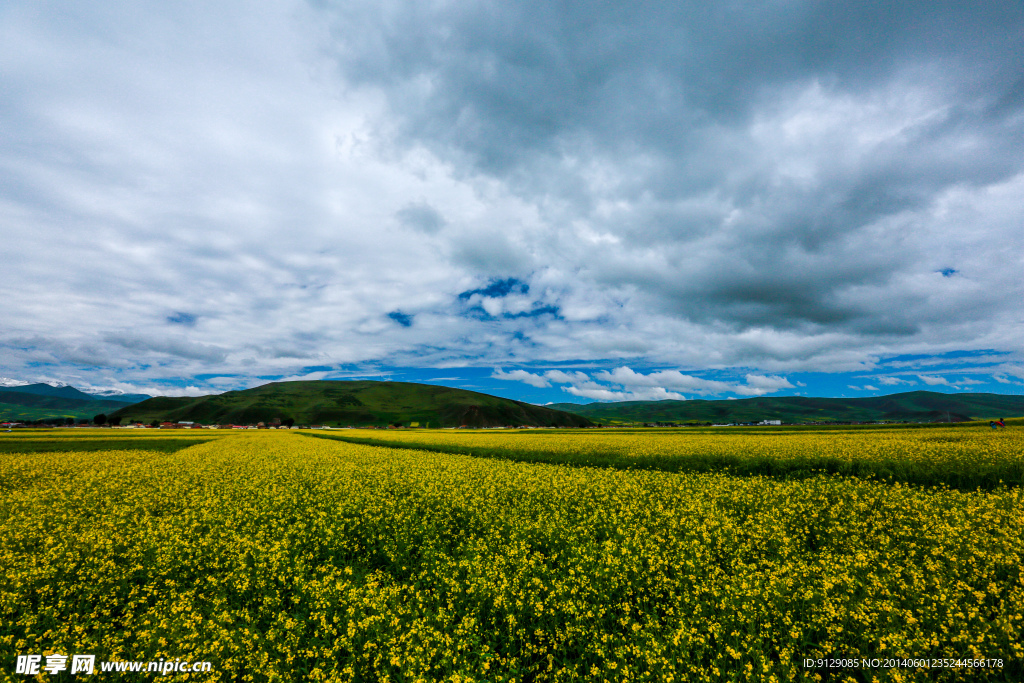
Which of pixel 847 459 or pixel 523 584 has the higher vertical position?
pixel 847 459

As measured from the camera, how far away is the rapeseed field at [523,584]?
24.6 ft

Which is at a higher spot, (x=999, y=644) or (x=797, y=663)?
(x=999, y=644)

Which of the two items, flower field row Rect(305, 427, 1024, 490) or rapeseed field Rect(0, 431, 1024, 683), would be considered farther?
flower field row Rect(305, 427, 1024, 490)

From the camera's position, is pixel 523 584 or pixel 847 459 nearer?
pixel 523 584

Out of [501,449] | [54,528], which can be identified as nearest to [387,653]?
[54,528]

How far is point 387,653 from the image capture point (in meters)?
7.49

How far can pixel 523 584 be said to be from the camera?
32.1ft

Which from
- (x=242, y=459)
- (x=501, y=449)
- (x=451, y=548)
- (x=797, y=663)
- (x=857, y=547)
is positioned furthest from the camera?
(x=501, y=449)

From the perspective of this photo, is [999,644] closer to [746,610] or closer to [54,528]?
[746,610]

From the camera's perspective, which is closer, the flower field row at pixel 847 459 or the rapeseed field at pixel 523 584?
the rapeseed field at pixel 523 584

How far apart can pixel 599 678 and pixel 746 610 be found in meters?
3.70

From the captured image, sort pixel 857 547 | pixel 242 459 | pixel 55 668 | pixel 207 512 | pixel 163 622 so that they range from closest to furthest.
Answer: pixel 55 668 → pixel 163 622 → pixel 857 547 → pixel 207 512 → pixel 242 459

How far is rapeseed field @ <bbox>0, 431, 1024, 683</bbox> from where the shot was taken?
24.6 ft

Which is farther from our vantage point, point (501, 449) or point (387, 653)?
point (501, 449)
